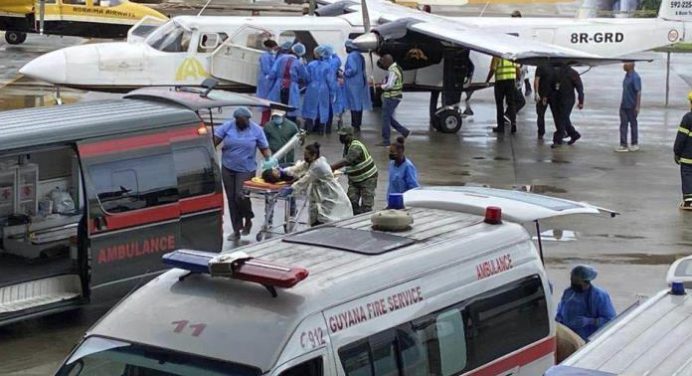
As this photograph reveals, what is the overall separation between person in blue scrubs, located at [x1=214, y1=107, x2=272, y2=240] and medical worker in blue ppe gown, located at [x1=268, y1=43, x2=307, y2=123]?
6746 mm

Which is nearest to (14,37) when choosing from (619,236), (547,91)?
(547,91)

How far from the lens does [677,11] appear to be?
27.0 metres

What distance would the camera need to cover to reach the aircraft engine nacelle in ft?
73.0

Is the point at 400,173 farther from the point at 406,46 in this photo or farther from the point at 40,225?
the point at 406,46

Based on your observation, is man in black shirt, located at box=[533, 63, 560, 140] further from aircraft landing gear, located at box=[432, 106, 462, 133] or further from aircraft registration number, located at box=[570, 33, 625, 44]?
aircraft registration number, located at box=[570, 33, 625, 44]

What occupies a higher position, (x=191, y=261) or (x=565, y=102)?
(x=191, y=261)

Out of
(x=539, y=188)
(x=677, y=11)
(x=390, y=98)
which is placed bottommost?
(x=539, y=188)

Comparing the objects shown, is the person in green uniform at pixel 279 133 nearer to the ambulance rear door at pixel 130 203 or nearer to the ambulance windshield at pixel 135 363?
the ambulance rear door at pixel 130 203

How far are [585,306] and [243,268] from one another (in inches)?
153

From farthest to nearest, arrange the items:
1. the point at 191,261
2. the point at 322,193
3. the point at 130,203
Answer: the point at 322,193
the point at 130,203
the point at 191,261

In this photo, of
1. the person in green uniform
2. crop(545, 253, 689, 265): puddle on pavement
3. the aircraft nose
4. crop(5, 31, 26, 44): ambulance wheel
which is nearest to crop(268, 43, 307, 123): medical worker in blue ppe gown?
the aircraft nose

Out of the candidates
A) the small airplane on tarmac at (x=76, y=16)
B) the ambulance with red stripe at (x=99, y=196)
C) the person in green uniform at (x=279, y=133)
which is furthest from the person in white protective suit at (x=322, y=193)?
the small airplane on tarmac at (x=76, y=16)

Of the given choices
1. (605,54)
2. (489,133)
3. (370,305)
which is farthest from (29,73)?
(370,305)

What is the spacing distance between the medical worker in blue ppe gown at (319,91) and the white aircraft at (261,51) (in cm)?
71
